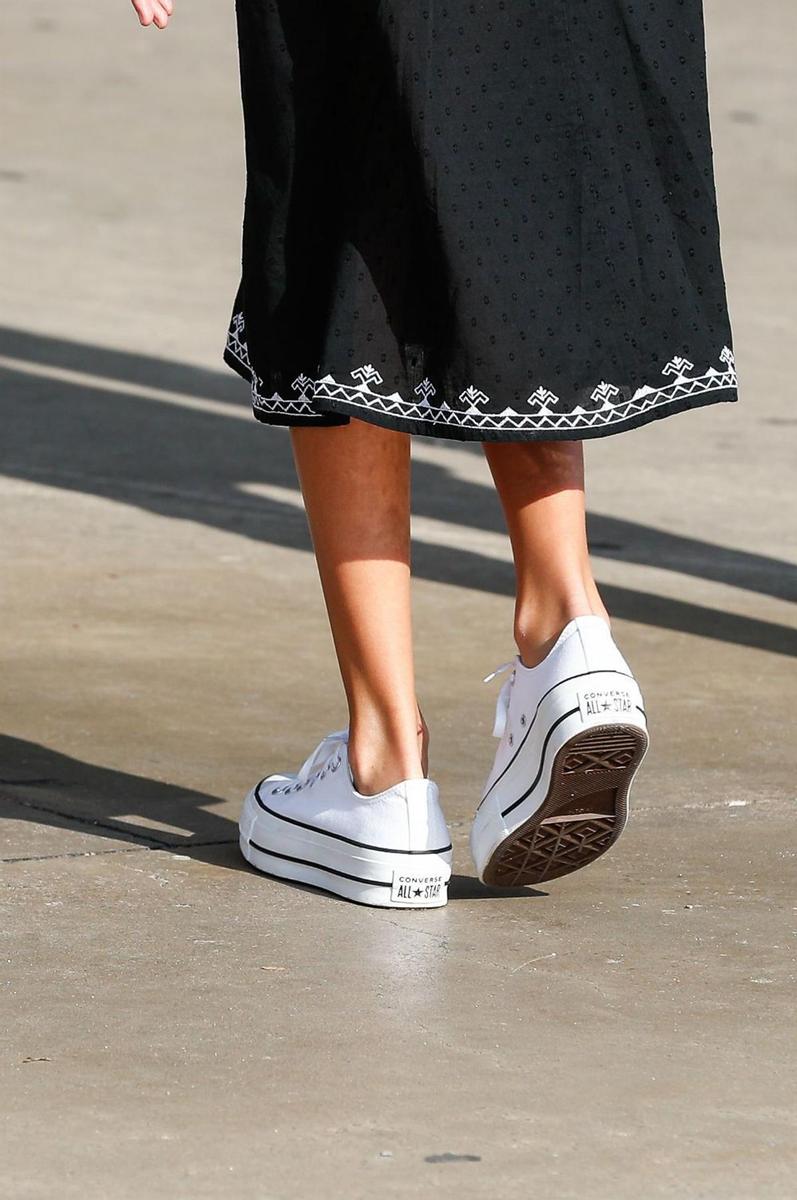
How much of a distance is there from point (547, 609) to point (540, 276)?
377mm

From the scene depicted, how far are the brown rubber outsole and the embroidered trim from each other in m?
0.34

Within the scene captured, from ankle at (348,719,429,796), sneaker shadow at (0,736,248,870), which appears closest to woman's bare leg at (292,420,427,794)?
ankle at (348,719,429,796)

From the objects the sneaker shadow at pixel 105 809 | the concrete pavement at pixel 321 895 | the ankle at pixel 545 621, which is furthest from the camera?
the sneaker shadow at pixel 105 809

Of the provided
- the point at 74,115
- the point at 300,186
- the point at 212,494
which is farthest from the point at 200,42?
the point at 300,186

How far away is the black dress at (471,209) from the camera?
2512 mm

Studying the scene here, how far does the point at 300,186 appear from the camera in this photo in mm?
2584

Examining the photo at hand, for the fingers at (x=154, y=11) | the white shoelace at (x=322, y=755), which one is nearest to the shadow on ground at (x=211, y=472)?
the white shoelace at (x=322, y=755)

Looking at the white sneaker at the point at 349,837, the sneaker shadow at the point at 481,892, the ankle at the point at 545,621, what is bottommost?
the sneaker shadow at the point at 481,892

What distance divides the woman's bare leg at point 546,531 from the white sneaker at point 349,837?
232 millimetres

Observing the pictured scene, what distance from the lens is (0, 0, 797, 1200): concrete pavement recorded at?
79.0 inches

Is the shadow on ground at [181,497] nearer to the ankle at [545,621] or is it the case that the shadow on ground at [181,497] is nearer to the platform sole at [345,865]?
the platform sole at [345,865]

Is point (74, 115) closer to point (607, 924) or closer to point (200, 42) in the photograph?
point (200, 42)

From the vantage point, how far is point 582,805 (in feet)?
8.32

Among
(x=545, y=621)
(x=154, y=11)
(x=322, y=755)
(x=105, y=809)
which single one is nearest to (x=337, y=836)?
(x=322, y=755)
